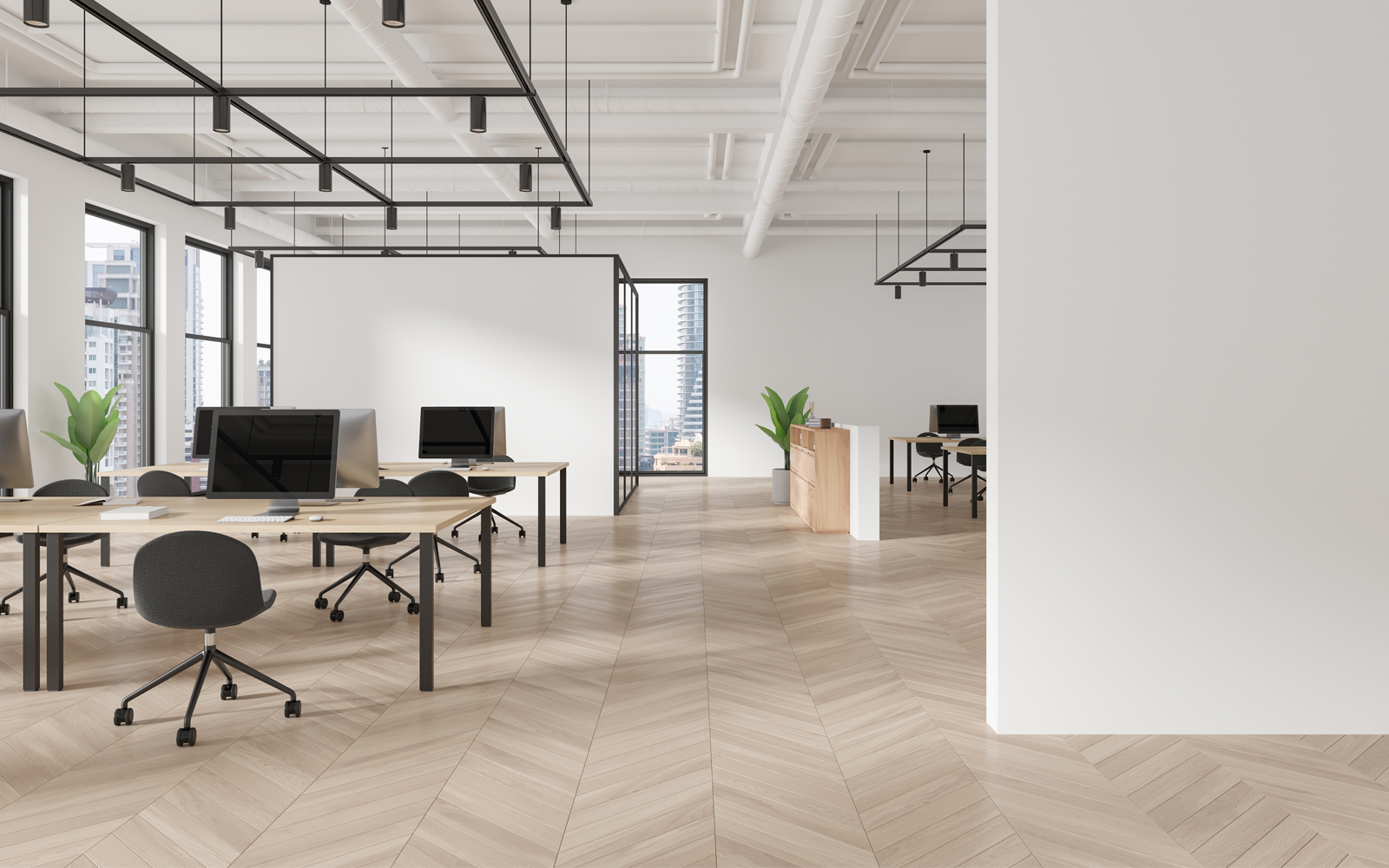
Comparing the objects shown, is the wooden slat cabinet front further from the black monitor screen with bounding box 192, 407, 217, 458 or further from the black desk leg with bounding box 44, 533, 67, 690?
the black desk leg with bounding box 44, 533, 67, 690

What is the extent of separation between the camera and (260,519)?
12.0ft

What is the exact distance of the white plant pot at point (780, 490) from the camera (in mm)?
10389

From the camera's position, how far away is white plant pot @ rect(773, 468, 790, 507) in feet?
34.1

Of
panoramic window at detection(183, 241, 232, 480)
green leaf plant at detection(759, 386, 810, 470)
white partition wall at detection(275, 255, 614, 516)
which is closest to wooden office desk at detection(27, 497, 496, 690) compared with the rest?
white partition wall at detection(275, 255, 614, 516)

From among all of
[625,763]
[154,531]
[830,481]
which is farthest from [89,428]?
[625,763]

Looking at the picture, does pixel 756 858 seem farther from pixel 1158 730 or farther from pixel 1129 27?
pixel 1129 27

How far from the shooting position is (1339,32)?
304 centimetres

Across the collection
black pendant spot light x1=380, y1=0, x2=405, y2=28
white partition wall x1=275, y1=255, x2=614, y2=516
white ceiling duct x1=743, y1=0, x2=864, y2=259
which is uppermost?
white ceiling duct x1=743, y1=0, x2=864, y2=259

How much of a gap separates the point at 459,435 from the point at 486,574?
2503mm

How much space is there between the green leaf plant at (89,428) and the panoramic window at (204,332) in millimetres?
2314

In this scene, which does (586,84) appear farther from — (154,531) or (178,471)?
(154,531)

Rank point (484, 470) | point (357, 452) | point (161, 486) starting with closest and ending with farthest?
→ point (357, 452) → point (161, 486) → point (484, 470)

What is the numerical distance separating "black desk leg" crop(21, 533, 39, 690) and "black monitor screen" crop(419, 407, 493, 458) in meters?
3.34

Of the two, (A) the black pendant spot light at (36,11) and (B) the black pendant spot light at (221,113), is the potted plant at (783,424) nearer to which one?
(B) the black pendant spot light at (221,113)
